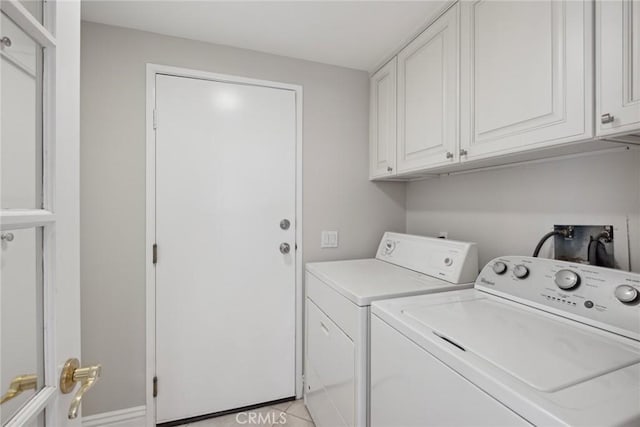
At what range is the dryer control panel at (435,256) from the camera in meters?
1.40

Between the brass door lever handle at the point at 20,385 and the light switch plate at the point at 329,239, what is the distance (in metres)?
1.62

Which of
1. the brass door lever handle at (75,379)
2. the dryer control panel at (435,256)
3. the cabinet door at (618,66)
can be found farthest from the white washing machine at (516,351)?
the brass door lever handle at (75,379)

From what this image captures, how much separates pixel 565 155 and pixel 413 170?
67 cm

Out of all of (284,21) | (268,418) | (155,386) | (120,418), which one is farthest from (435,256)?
(120,418)

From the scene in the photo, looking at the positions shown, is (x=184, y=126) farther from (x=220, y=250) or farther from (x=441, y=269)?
(x=441, y=269)

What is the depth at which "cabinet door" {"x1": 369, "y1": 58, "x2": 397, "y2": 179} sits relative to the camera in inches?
73.2

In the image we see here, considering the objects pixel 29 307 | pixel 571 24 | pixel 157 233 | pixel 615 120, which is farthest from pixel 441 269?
pixel 157 233

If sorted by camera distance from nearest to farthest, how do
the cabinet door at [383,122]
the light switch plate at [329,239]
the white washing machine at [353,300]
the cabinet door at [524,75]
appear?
the cabinet door at [524,75] < the white washing machine at [353,300] < the cabinet door at [383,122] < the light switch plate at [329,239]

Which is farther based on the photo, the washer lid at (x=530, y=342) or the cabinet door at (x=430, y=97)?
the cabinet door at (x=430, y=97)

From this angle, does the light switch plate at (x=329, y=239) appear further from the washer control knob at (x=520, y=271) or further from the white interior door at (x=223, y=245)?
the washer control knob at (x=520, y=271)

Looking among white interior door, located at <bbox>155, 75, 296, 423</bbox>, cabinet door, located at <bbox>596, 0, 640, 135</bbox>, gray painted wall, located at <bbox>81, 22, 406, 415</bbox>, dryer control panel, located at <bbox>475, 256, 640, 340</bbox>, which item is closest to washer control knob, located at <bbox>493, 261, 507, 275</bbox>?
dryer control panel, located at <bbox>475, 256, 640, 340</bbox>

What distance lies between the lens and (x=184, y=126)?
1.75 m

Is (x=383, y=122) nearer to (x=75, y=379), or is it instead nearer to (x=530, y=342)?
(x=530, y=342)

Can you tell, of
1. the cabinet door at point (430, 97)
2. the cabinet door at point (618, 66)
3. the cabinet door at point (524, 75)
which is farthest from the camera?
the cabinet door at point (430, 97)
